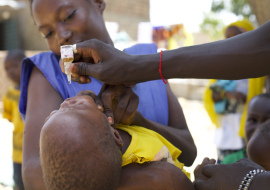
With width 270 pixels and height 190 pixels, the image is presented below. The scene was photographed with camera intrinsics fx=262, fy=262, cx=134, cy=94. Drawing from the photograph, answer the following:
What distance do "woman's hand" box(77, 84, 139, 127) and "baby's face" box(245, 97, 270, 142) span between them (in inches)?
64.0

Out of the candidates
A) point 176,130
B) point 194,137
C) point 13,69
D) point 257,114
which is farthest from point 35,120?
point 194,137

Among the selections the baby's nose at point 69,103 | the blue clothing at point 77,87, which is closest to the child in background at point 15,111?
the blue clothing at point 77,87

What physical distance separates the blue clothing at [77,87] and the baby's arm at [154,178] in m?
0.46

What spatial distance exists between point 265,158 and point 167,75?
2.98ft

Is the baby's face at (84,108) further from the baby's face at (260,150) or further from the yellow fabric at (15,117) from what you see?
the yellow fabric at (15,117)

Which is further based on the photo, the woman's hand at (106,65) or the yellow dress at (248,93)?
the yellow dress at (248,93)

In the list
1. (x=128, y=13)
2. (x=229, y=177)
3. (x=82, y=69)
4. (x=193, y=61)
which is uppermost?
(x=193, y=61)

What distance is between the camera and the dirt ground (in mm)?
4383

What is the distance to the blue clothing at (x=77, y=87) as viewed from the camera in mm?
1573

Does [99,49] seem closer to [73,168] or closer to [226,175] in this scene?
[73,168]

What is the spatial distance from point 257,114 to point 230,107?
1.20 meters

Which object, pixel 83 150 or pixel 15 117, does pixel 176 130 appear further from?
pixel 15 117

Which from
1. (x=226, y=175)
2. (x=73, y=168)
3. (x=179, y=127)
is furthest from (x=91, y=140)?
(x=179, y=127)

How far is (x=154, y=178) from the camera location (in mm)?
1319
